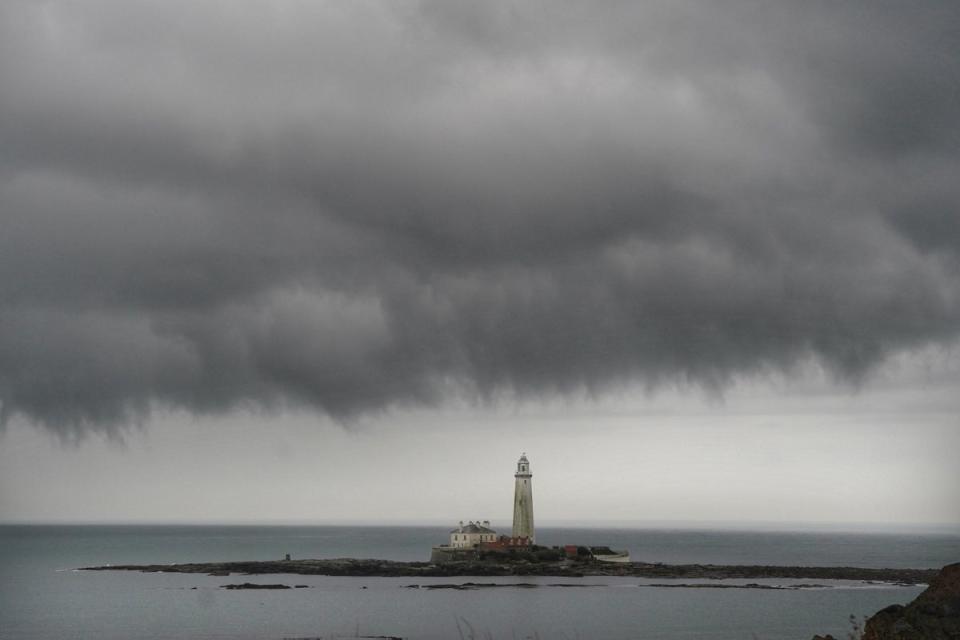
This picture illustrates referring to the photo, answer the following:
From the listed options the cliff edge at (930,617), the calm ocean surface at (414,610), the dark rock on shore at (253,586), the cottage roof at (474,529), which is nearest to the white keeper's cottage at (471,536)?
the cottage roof at (474,529)

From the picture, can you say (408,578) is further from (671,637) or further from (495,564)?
(671,637)

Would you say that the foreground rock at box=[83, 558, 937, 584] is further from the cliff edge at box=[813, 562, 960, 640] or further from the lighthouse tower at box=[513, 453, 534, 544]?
the cliff edge at box=[813, 562, 960, 640]

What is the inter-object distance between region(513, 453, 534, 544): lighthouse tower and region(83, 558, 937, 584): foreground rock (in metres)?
4.63

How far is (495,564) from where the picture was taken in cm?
10300

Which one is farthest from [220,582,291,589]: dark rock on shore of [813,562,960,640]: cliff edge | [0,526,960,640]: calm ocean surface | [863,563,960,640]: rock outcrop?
[863,563,960,640]: rock outcrop

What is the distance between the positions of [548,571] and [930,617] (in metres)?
78.8

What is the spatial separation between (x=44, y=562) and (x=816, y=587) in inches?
4380

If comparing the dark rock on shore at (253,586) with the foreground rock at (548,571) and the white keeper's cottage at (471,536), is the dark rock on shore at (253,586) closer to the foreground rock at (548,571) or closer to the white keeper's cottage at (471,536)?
the foreground rock at (548,571)

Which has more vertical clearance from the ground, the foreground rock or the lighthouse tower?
the lighthouse tower

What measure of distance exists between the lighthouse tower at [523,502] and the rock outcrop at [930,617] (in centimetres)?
7808

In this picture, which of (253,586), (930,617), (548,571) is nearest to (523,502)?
(548,571)

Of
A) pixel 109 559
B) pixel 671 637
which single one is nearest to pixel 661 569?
pixel 671 637

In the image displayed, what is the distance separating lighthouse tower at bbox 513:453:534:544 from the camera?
103 meters

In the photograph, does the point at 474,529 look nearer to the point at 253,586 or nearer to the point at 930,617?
the point at 253,586
